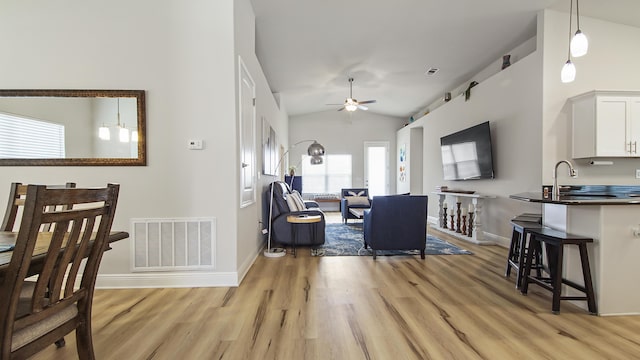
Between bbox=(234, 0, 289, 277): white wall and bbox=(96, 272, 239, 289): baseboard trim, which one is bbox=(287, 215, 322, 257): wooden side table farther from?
bbox=(96, 272, 239, 289): baseboard trim

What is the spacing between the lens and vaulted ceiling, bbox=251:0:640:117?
3.44 m

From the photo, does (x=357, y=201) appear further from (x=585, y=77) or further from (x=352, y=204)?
(x=585, y=77)

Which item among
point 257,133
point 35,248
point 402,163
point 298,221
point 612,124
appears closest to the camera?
point 35,248

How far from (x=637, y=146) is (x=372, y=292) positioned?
366 cm

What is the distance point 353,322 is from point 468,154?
159 inches

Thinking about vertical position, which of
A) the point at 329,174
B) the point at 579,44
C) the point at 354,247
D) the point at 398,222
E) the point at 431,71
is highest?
the point at 431,71

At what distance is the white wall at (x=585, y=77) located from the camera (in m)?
3.51

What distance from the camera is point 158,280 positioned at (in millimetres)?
2654

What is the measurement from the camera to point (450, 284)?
272cm

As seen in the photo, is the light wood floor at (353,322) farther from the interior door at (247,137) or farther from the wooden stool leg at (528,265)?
the interior door at (247,137)

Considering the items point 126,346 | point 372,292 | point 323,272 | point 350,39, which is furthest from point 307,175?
point 126,346

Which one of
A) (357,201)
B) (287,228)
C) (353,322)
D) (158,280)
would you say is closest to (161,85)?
(158,280)

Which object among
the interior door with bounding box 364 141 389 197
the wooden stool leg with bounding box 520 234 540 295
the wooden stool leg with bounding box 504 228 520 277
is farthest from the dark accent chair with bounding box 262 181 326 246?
the interior door with bounding box 364 141 389 197

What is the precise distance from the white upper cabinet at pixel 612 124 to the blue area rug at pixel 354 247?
1.97 m
